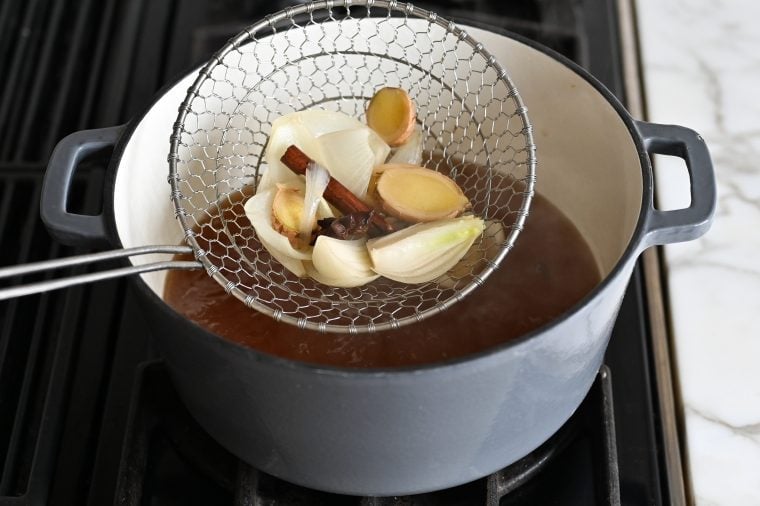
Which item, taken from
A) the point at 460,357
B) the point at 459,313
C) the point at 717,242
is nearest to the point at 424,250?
the point at 459,313

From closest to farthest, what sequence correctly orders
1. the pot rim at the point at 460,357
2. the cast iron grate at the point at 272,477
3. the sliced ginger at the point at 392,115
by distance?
the pot rim at the point at 460,357 → the cast iron grate at the point at 272,477 → the sliced ginger at the point at 392,115

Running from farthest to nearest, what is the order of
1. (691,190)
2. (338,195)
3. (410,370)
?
(338,195), (691,190), (410,370)

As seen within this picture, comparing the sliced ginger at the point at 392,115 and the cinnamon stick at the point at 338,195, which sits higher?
the sliced ginger at the point at 392,115

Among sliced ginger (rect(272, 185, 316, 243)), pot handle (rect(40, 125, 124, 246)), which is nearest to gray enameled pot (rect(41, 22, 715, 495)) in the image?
pot handle (rect(40, 125, 124, 246))

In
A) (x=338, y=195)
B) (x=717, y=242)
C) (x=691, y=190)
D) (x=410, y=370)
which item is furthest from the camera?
(x=717, y=242)

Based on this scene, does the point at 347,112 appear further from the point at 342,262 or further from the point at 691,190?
the point at 691,190

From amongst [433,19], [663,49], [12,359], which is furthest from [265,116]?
[663,49]

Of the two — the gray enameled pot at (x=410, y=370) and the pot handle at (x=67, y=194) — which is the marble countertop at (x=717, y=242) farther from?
the pot handle at (x=67, y=194)

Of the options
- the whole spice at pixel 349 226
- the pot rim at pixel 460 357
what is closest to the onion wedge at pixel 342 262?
the whole spice at pixel 349 226
